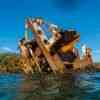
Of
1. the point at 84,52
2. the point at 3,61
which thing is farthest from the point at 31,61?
the point at 3,61

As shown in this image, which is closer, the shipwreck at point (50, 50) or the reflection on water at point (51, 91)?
the reflection on water at point (51, 91)

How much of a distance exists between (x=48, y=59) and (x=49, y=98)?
2356 centimetres

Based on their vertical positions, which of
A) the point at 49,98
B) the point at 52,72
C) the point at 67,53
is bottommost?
the point at 49,98

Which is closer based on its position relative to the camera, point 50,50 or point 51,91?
point 51,91

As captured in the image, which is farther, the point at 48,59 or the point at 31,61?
the point at 31,61

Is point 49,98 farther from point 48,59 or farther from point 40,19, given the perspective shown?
point 40,19

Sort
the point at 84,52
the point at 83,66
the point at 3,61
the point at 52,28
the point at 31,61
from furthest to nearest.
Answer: the point at 3,61 → the point at 31,61 → the point at 84,52 → the point at 83,66 → the point at 52,28

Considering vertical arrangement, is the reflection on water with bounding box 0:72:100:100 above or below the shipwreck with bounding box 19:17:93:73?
below

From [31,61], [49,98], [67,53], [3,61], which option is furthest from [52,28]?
[3,61]

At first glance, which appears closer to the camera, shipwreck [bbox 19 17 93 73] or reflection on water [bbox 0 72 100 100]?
reflection on water [bbox 0 72 100 100]

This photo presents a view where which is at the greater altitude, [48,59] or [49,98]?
[48,59]

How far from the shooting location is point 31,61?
1677 inches

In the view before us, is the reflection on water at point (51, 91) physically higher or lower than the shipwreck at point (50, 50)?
lower

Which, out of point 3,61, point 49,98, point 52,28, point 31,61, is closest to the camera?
point 49,98
